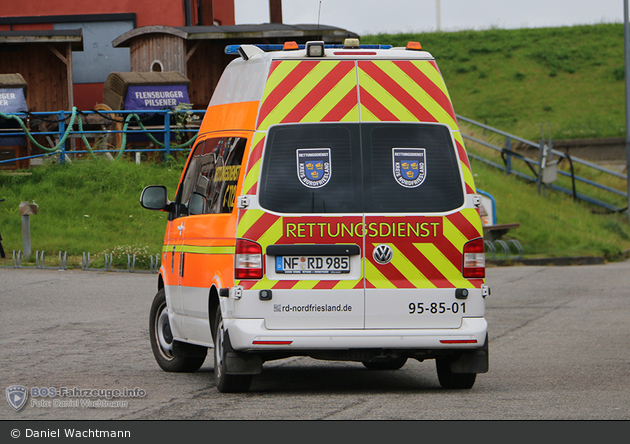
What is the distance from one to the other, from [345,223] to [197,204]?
162 centimetres

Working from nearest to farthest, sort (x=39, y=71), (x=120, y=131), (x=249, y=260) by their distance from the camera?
(x=249, y=260)
(x=120, y=131)
(x=39, y=71)

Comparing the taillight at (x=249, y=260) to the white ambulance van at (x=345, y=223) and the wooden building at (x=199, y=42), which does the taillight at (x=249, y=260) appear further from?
A: the wooden building at (x=199, y=42)

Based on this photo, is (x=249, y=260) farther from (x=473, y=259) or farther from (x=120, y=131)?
(x=120, y=131)

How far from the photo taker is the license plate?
22.3 ft

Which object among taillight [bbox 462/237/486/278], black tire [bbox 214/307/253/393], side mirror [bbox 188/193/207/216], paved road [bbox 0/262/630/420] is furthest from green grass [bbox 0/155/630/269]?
taillight [bbox 462/237/486/278]

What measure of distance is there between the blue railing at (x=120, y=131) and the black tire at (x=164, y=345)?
15.0 meters

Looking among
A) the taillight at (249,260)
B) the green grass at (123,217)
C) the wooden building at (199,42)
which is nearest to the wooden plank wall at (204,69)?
the wooden building at (199,42)

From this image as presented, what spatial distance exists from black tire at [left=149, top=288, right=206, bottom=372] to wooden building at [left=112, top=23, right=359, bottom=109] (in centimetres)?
2056

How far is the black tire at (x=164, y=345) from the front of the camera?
8.57 metres

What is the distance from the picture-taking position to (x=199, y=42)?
3036cm

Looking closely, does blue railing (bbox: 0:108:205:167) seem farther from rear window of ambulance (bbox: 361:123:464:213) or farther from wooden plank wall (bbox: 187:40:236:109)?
rear window of ambulance (bbox: 361:123:464:213)

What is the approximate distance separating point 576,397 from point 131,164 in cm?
1792

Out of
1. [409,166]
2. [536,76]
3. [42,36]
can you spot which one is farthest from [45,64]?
[536,76]
